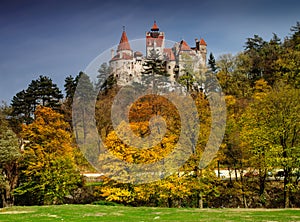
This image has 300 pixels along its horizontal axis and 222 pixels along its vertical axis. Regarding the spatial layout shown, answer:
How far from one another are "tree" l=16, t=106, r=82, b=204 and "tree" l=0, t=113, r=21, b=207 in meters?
0.72

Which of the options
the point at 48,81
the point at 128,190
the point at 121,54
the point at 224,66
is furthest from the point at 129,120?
the point at 121,54

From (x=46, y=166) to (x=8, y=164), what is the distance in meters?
3.45

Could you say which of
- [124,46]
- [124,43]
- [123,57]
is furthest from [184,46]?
[123,57]

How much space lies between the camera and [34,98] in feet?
176

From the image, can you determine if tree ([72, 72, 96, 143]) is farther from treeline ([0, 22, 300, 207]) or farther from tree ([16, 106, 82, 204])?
tree ([16, 106, 82, 204])

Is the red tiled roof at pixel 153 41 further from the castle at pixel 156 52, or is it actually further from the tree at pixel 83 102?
the tree at pixel 83 102

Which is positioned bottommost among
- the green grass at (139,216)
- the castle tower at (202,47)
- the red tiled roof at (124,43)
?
the green grass at (139,216)

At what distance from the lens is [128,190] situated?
29.9 meters

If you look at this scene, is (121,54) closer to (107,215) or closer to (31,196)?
(31,196)

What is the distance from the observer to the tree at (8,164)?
31.6 m

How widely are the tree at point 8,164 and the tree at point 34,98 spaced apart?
19104 mm

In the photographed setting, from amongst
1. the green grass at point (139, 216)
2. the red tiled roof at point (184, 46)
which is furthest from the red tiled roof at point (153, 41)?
the green grass at point (139, 216)

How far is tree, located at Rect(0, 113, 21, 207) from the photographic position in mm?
31578

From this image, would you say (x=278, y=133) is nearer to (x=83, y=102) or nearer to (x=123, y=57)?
(x=83, y=102)
